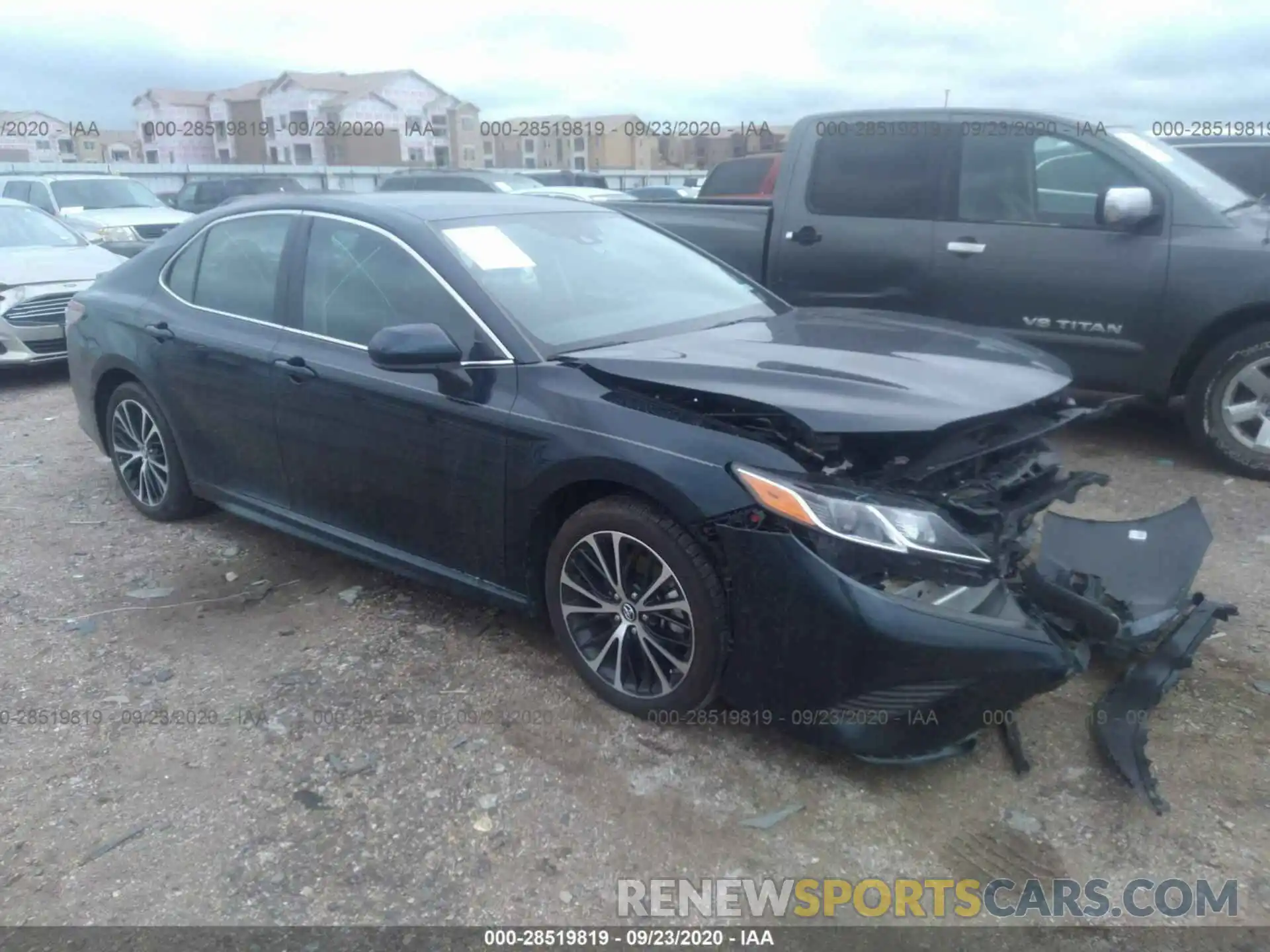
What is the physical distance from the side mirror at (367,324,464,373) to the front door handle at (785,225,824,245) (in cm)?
344

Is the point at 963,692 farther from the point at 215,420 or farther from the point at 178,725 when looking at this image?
the point at 215,420

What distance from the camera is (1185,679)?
11.3ft

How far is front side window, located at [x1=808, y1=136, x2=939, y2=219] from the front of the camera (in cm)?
603

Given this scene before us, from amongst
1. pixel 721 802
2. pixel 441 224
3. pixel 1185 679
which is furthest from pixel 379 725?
pixel 1185 679

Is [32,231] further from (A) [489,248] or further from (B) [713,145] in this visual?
(B) [713,145]

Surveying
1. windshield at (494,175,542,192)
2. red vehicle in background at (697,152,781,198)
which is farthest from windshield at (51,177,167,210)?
red vehicle in background at (697,152,781,198)

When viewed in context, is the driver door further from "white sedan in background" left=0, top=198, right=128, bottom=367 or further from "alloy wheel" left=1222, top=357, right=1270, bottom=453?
"white sedan in background" left=0, top=198, right=128, bottom=367

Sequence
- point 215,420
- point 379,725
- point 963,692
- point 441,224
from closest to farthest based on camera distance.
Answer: point 963,692 → point 379,725 → point 441,224 → point 215,420

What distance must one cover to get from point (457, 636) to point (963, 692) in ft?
6.37

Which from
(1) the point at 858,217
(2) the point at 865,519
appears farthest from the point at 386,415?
(1) the point at 858,217

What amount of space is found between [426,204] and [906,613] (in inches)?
97.2

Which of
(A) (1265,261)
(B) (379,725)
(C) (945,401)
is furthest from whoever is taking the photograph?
(A) (1265,261)

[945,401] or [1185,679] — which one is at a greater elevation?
[945,401]

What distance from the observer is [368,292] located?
383 centimetres
